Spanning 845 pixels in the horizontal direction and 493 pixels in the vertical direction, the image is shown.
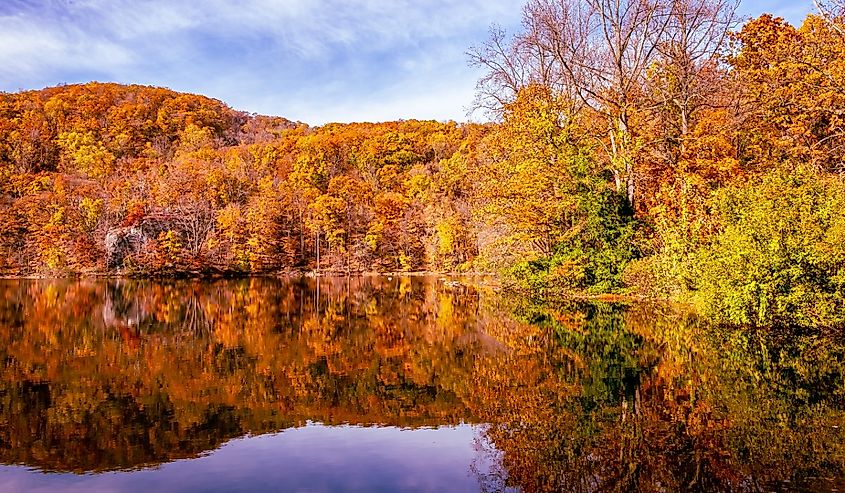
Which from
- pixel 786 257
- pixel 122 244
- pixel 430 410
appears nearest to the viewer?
pixel 430 410

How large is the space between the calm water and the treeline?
6.65ft

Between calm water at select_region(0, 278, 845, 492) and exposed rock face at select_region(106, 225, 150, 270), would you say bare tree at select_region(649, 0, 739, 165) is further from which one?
exposed rock face at select_region(106, 225, 150, 270)

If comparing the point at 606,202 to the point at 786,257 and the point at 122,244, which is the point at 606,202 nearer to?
the point at 786,257

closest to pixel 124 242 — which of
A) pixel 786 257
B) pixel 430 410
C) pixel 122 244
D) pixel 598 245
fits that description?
pixel 122 244

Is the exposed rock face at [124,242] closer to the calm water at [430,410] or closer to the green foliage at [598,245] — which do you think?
the calm water at [430,410]

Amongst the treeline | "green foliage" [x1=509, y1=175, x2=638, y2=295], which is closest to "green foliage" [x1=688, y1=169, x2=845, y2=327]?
the treeline

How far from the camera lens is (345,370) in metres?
10.6

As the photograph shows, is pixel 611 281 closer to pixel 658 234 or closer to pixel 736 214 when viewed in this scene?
pixel 658 234

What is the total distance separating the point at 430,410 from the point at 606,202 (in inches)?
656

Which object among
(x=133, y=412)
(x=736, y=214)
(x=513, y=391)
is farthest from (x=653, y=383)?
(x=736, y=214)

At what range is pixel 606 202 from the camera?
22984mm

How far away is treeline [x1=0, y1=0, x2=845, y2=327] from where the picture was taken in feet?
44.2

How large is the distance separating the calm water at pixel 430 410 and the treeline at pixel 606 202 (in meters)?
2.03

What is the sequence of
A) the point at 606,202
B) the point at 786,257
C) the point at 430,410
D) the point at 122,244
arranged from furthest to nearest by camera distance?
the point at 122,244, the point at 606,202, the point at 786,257, the point at 430,410
